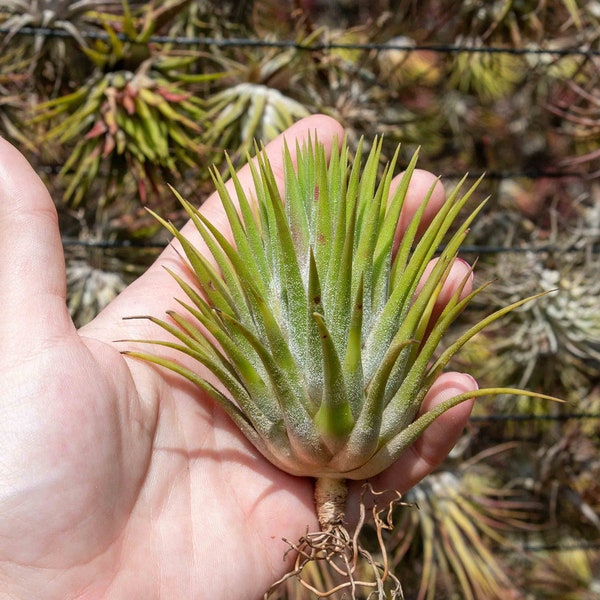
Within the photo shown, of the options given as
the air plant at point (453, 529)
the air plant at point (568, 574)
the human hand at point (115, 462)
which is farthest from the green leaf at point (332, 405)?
the air plant at point (568, 574)

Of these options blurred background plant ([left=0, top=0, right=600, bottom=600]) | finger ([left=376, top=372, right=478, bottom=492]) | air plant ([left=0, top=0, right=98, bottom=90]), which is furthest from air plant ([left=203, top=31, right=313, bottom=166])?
finger ([left=376, top=372, right=478, bottom=492])

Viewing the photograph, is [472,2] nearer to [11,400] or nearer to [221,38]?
[221,38]

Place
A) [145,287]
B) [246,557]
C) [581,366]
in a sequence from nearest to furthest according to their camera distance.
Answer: [246,557]
[145,287]
[581,366]

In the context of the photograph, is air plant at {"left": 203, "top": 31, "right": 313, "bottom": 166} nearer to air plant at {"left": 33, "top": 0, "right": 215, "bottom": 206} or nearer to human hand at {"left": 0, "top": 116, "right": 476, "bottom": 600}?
air plant at {"left": 33, "top": 0, "right": 215, "bottom": 206}

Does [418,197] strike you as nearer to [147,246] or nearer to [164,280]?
[164,280]

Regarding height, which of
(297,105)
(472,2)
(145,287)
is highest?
(472,2)

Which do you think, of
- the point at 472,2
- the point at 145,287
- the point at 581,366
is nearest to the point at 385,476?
the point at 145,287
